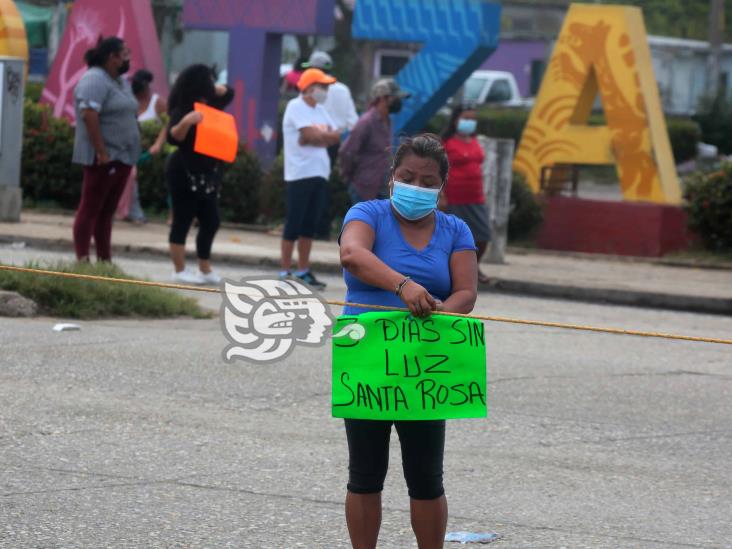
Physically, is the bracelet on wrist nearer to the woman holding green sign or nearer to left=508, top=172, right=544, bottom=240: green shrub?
the woman holding green sign

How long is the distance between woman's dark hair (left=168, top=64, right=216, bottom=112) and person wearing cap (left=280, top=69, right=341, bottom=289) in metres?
0.80

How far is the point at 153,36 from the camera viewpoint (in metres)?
19.7

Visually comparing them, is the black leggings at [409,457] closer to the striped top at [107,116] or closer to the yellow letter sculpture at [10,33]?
the striped top at [107,116]

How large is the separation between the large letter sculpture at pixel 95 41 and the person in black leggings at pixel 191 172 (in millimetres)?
7139

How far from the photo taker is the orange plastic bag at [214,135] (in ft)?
39.5

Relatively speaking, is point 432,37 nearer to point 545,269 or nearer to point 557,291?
point 545,269

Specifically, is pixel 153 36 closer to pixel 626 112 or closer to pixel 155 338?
pixel 626 112

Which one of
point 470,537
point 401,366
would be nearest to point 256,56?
point 470,537

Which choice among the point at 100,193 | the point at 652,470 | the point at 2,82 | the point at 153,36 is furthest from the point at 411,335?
the point at 153,36

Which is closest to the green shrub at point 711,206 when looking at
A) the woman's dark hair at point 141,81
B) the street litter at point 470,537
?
the woman's dark hair at point 141,81

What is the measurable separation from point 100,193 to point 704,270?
25.3ft

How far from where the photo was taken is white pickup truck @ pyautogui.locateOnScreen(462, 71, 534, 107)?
4050 centimetres

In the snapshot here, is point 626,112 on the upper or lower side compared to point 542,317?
upper

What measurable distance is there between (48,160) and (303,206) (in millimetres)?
6877
